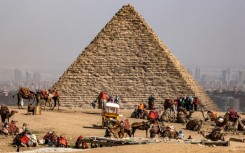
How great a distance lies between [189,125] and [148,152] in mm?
14646

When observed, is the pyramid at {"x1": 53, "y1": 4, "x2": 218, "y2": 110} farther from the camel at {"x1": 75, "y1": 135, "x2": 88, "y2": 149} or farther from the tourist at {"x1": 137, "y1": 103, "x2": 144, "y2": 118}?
the camel at {"x1": 75, "y1": 135, "x2": 88, "y2": 149}

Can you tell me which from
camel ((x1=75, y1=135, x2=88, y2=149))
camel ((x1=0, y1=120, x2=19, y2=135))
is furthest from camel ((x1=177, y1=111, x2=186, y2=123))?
camel ((x1=75, y1=135, x2=88, y2=149))

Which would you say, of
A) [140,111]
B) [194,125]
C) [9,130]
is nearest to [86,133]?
[9,130]

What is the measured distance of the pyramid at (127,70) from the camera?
56.0 metres

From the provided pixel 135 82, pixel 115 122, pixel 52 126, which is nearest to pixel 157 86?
pixel 135 82

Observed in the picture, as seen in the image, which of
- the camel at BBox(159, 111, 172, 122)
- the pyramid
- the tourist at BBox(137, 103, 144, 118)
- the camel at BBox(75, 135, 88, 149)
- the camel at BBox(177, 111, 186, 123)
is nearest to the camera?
the camel at BBox(75, 135, 88, 149)

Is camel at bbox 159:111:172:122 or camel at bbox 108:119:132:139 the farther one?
camel at bbox 159:111:172:122

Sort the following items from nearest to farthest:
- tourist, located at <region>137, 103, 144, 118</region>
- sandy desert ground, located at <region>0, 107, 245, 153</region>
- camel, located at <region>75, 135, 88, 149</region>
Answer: sandy desert ground, located at <region>0, 107, 245, 153</region> → camel, located at <region>75, 135, 88, 149</region> → tourist, located at <region>137, 103, 144, 118</region>

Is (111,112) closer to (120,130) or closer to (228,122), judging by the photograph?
(120,130)

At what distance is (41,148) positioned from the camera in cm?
2172

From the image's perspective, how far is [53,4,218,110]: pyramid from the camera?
56.0m

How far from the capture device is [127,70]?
57.1 m

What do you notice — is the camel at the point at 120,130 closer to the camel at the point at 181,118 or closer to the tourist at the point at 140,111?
the camel at the point at 181,118

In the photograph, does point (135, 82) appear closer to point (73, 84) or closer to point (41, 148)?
point (73, 84)
